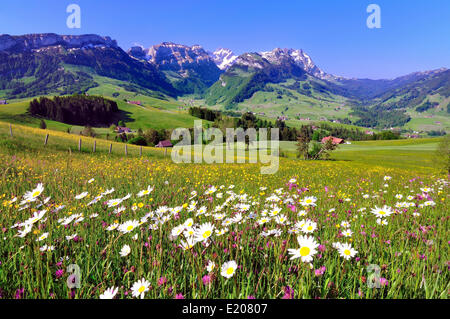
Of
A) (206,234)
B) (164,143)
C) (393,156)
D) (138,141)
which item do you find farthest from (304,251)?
(164,143)

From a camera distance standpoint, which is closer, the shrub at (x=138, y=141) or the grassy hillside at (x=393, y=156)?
the grassy hillside at (x=393, y=156)

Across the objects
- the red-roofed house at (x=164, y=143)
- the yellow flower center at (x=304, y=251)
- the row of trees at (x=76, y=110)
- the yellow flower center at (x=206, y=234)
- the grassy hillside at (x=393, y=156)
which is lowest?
the grassy hillside at (x=393, y=156)

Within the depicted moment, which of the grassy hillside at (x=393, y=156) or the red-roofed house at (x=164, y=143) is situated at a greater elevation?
the red-roofed house at (x=164, y=143)

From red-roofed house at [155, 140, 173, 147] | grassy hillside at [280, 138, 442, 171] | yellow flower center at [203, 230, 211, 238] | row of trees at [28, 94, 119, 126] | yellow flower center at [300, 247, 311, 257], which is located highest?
row of trees at [28, 94, 119, 126]

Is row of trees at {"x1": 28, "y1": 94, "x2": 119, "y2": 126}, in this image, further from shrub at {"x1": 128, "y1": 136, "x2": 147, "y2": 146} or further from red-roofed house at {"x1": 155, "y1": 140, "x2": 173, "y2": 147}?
red-roofed house at {"x1": 155, "y1": 140, "x2": 173, "y2": 147}

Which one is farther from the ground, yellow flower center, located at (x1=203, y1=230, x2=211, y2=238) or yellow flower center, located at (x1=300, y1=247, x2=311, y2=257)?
yellow flower center, located at (x1=203, y1=230, x2=211, y2=238)

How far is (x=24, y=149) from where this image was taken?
19.4 m

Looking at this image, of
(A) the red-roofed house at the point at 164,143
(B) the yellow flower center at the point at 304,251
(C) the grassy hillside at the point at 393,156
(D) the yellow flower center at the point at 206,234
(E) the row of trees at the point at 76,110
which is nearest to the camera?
(B) the yellow flower center at the point at 304,251

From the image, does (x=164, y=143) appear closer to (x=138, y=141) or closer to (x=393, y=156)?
(x=138, y=141)

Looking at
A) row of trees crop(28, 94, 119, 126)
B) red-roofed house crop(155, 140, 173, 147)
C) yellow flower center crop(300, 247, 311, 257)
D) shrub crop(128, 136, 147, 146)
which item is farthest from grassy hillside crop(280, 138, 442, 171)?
row of trees crop(28, 94, 119, 126)

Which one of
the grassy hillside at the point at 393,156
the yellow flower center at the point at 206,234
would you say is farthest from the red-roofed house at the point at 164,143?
the yellow flower center at the point at 206,234

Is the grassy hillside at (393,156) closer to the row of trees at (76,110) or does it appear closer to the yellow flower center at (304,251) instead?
the yellow flower center at (304,251)
